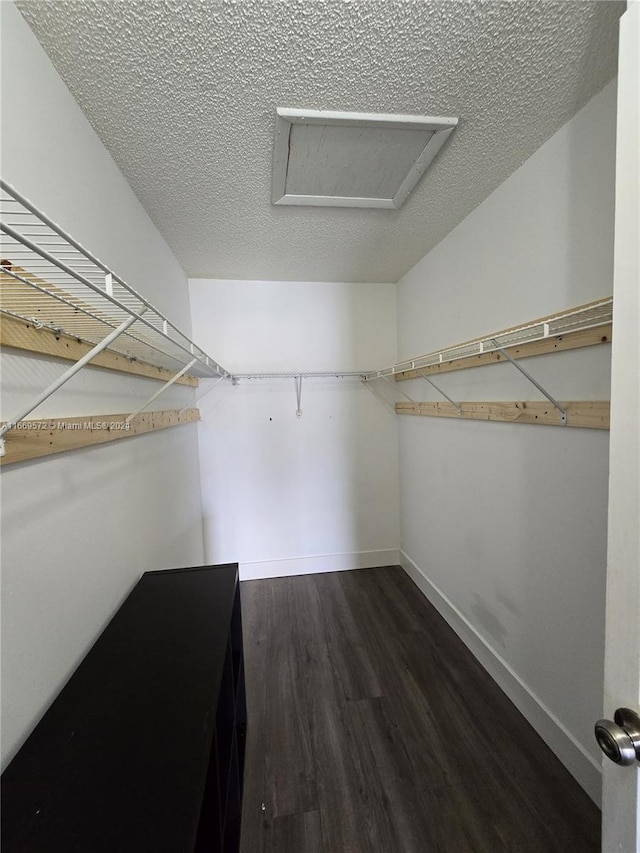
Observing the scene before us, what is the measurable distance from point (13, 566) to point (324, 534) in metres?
2.24

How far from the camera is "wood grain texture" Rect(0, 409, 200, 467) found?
0.69m

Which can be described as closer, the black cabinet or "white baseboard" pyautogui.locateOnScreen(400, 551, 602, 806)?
the black cabinet

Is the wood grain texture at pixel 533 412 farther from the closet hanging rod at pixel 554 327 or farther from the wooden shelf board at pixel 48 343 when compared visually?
the wooden shelf board at pixel 48 343

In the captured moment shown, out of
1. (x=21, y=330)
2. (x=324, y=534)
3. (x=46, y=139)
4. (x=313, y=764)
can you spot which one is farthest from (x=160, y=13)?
(x=324, y=534)

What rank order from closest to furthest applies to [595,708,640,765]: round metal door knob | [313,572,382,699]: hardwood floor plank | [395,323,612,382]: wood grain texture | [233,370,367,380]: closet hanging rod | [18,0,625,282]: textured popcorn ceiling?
[595,708,640,765]: round metal door knob < [18,0,625,282]: textured popcorn ceiling < [395,323,612,382]: wood grain texture < [313,572,382,699]: hardwood floor plank < [233,370,367,380]: closet hanging rod

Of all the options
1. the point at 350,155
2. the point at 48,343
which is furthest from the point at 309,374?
the point at 48,343

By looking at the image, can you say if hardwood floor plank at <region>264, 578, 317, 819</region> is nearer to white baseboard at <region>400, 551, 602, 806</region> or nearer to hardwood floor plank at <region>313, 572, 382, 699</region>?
hardwood floor plank at <region>313, 572, 382, 699</region>

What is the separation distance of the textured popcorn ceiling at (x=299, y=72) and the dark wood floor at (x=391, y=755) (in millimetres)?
2481

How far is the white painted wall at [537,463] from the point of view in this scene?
3.58 feet

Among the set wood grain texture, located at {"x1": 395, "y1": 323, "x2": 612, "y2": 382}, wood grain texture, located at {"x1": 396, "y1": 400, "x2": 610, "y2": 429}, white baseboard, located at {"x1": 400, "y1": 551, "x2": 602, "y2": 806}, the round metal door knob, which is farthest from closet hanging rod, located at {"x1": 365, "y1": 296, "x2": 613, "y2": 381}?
white baseboard, located at {"x1": 400, "y1": 551, "x2": 602, "y2": 806}

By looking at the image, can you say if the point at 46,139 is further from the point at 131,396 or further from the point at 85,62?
the point at 131,396

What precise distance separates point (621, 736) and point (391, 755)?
1207 millimetres

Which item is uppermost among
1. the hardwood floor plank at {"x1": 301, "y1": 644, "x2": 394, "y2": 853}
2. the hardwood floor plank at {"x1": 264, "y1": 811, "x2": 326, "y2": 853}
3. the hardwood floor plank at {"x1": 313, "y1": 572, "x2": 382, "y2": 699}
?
the hardwood floor plank at {"x1": 313, "y1": 572, "x2": 382, "y2": 699}

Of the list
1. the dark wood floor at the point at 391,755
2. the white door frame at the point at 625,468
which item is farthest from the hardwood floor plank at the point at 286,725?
the white door frame at the point at 625,468
